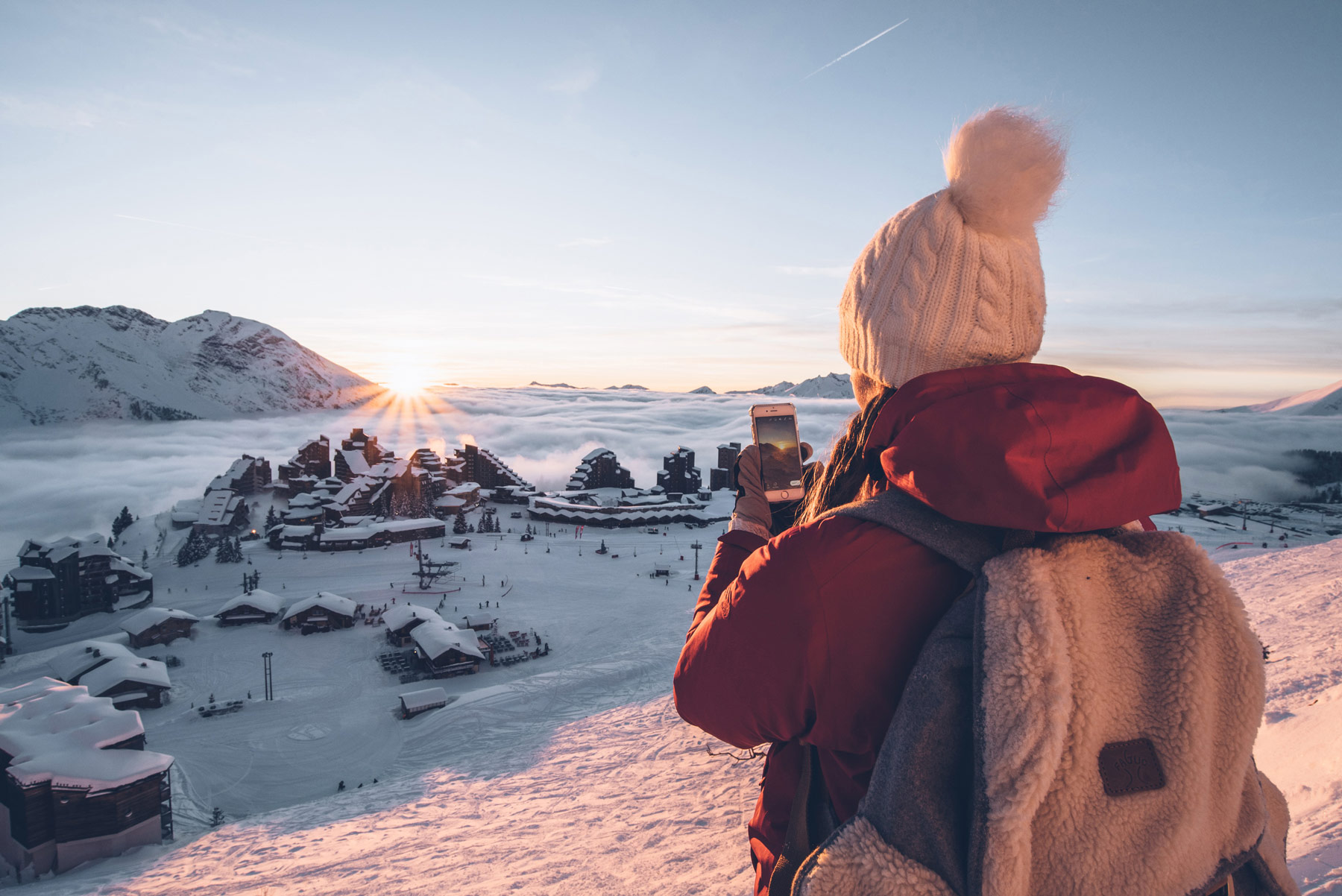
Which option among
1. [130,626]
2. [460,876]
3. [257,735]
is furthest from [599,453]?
[460,876]

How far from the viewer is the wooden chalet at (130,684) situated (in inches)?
620

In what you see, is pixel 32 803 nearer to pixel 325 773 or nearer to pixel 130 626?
pixel 325 773

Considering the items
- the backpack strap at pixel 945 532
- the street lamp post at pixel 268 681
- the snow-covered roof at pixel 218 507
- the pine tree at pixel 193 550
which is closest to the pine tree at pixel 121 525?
the snow-covered roof at pixel 218 507

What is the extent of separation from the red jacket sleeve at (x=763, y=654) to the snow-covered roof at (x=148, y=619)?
86.7 ft

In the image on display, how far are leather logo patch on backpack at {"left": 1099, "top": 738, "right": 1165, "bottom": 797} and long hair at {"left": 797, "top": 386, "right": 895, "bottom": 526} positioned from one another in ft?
2.44

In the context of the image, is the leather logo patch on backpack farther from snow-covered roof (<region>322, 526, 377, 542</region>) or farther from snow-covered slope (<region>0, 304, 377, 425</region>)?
snow-covered slope (<region>0, 304, 377, 425</region>)

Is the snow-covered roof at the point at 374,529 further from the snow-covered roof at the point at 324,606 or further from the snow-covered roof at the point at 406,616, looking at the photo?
the snow-covered roof at the point at 406,616

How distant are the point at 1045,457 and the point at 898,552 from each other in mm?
333

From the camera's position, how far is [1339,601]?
878 centimetres

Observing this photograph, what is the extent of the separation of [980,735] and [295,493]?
59924 mm

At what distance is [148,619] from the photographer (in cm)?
2061

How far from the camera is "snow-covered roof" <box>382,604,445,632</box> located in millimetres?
19625

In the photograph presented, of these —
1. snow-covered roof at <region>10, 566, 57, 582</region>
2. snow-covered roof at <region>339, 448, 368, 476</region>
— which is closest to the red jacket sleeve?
snow-covered roof at <region>10, 566, 57, 582</region>

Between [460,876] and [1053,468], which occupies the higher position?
[1053,468]
